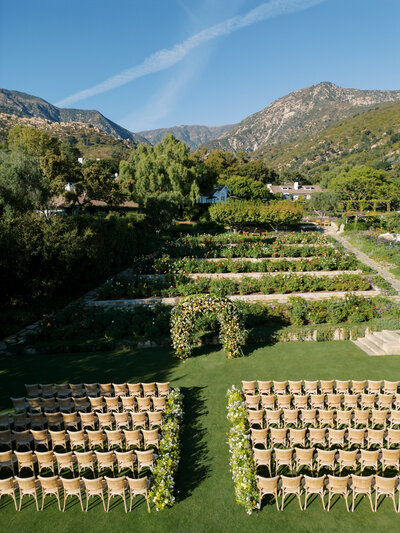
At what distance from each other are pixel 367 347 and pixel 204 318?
21.2 ft

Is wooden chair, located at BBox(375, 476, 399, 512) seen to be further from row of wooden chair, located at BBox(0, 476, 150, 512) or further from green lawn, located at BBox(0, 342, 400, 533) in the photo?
row of wooden chair, located at BBox(0, 476, 150, 512)

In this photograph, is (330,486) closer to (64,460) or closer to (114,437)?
(114,437)

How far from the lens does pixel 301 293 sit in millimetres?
18641

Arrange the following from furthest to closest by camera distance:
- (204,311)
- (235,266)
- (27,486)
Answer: (235,266) < (204,311) < (27,486)


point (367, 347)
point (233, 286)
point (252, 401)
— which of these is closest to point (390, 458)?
point (252, 401)

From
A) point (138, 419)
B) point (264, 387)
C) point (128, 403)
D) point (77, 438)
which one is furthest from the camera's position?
point (264, 387)

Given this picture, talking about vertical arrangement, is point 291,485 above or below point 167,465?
below

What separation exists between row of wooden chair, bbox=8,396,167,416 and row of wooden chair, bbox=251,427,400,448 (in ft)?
9.21

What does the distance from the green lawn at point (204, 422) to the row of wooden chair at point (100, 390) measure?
2.75 ft

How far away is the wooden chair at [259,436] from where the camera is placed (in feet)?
23.8

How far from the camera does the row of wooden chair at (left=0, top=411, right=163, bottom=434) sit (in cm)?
803

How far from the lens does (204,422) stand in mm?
8523

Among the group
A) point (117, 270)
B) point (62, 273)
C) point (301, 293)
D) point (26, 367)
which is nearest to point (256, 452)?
point (26, 367)

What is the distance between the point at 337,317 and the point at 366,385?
5.00 metres
